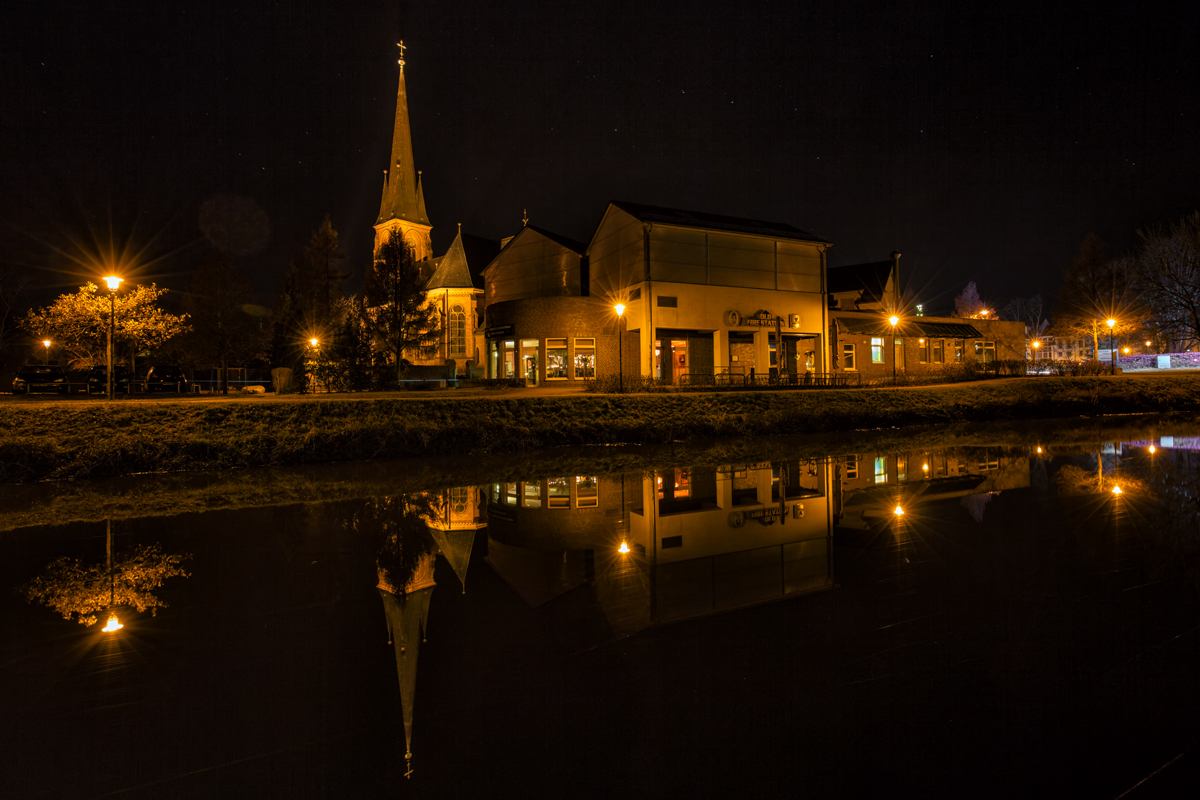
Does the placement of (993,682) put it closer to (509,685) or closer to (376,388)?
(509,685)

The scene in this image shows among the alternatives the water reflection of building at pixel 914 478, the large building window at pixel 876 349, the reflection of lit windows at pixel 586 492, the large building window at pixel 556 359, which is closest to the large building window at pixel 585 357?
the large building window at pixel 556 359

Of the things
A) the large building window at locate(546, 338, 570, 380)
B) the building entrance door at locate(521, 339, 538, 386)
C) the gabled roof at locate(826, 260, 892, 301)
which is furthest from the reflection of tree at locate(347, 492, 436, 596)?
the gabled roof at locate(826, 260, 892, 301)

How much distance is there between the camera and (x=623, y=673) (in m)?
3.53

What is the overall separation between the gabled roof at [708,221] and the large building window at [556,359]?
7.53m

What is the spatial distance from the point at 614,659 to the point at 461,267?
43782 millimetres

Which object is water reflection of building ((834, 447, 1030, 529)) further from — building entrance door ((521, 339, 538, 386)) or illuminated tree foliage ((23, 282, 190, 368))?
illuminated tree foliage ((23, 282, 190, 368))

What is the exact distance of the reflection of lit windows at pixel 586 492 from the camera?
348 inches

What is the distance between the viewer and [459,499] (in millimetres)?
9359

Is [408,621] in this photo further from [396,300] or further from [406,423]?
[396,300]

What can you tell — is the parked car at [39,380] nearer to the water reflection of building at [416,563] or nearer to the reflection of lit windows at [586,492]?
the water reflection of building at [416,563]

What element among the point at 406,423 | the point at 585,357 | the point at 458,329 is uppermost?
the point at 458,329

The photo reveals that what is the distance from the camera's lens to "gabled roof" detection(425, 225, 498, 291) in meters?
44.2

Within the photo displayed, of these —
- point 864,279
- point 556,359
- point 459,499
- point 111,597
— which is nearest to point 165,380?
point 556,359

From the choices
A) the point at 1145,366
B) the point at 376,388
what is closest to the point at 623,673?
the point at 376,388
